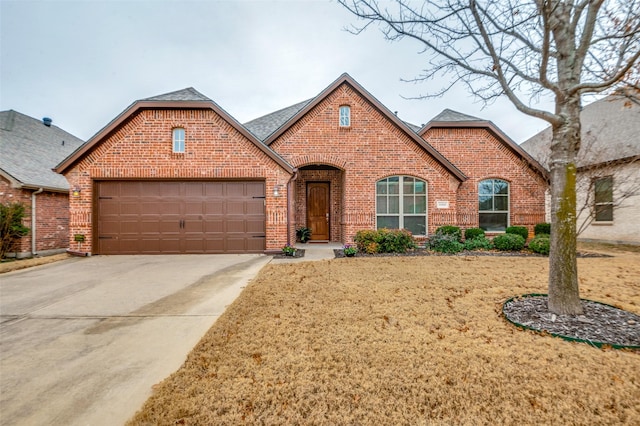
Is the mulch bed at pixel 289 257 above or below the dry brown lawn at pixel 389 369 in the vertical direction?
above

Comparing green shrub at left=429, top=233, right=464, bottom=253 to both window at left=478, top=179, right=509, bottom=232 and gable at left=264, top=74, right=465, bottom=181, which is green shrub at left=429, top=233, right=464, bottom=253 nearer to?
gable at left=264, top=74, right=465, bottom=181

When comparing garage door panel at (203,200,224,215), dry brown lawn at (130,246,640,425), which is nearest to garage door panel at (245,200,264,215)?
garage door panel at (203,200,224,215)

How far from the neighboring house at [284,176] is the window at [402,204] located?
0.04 meters

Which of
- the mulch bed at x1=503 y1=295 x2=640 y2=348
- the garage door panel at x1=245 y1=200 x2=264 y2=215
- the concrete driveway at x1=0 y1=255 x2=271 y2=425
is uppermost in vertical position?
the garage door panel at x1=245 y1=200 x2=264 y2=215

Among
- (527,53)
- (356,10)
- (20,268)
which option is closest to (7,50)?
(20,268)

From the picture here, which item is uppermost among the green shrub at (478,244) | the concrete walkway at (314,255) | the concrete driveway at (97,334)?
the green shrub at (478,244)

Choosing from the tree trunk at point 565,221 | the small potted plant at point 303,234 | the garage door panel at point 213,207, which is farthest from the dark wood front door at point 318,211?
the tree trunk at point 565,221

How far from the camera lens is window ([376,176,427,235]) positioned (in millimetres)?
10578

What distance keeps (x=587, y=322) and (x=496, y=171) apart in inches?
376

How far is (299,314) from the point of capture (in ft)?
12.1

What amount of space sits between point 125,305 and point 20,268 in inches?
231

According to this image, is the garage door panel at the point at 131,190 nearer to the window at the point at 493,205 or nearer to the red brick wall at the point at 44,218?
the red brick wall at the point at 44,218

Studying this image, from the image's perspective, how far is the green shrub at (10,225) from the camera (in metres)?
8.73

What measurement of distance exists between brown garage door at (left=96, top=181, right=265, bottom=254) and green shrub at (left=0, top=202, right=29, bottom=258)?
8.76 feet
